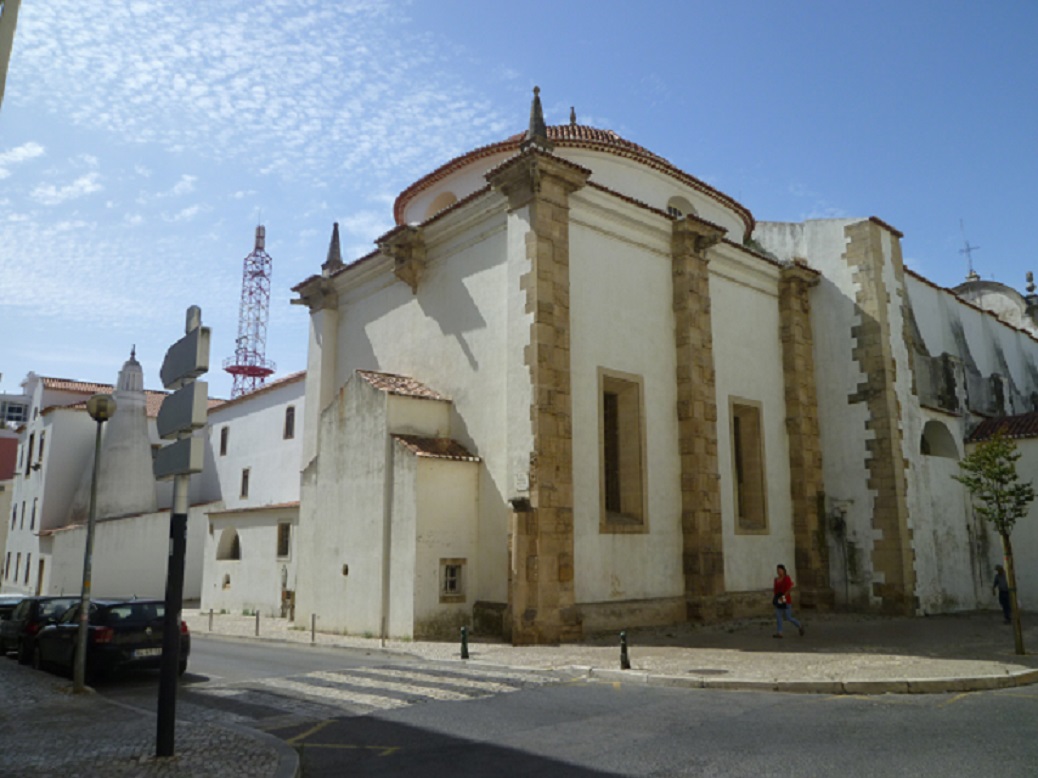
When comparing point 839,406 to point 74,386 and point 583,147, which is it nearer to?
point 583,147

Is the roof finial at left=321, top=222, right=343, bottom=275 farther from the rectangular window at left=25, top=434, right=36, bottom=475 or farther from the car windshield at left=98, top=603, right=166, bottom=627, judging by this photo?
the rectangular window at left=25, top=434, right=36, bottom=475

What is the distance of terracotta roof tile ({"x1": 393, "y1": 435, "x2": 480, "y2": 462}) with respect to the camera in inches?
665

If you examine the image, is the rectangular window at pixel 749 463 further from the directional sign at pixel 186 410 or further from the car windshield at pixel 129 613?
the directional sign at pixel 186 410

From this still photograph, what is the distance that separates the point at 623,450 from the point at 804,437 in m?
6.95

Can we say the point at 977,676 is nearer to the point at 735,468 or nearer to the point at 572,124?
the point at 735,468

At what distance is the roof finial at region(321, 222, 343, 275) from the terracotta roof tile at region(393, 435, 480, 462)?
8.23 metres

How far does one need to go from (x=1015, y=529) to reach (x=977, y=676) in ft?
48.4

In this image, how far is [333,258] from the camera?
24.2 m

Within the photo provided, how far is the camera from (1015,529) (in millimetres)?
22781

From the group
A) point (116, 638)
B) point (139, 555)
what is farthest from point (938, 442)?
point (139, 555)

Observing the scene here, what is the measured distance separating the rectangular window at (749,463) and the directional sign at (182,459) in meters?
16.0

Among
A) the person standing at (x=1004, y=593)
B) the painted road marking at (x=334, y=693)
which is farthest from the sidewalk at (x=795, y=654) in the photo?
the painted road marking at (x=334, y=693)

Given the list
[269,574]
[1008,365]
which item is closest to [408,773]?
[269,574]

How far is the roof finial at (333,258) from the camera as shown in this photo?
78.7 ft
